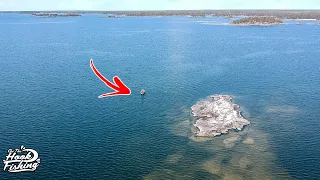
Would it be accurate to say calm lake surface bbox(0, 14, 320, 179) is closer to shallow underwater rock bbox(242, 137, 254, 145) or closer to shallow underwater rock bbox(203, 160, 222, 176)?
shallow underwater rock bbox(203, 160, 222, 176)

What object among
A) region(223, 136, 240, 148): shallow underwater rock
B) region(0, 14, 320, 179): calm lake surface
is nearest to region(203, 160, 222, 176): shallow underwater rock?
region(0, 14, 320, 179): calm lake surface

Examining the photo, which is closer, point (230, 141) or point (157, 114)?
point (230, 141)

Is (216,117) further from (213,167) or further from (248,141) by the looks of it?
(213,167)

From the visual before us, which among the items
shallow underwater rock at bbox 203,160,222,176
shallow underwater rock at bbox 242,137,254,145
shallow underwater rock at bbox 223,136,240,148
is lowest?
shallow underwater rock at bbox 203,160,222,176

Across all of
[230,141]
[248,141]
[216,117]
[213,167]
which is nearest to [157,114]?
[216,117]

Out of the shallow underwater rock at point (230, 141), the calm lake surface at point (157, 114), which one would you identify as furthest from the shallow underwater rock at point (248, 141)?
the shallow underwater rock at point (230, 141)

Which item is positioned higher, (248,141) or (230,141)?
A: (230,141)

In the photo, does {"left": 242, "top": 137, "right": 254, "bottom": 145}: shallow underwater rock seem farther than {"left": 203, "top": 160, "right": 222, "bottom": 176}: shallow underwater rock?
Yes
